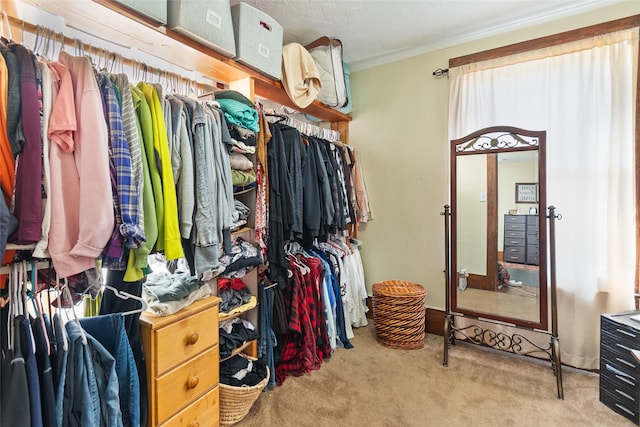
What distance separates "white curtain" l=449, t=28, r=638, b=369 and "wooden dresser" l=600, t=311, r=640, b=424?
1.01 ft

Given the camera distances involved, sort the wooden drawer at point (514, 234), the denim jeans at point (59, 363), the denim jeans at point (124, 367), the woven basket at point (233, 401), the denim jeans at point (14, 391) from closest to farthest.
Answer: the denim jeans at point (14, 391)
the denim jeans at point (59, 363)
the denim jeans at point (124, 367)
the woven basket at point (233, 401)
the wooden drawer at point (514, 234)

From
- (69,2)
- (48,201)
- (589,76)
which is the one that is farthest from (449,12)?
(48,201)

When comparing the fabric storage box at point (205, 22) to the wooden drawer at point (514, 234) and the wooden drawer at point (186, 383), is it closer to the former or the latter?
the wooden drawer at point (186, 383)

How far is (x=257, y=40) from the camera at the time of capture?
1.90m

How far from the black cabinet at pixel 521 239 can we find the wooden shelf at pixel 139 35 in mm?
1878

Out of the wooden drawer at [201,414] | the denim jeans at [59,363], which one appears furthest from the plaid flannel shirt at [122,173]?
the wooden drawer at [201,414]

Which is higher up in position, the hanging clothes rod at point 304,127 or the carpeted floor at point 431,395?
the hanging clothes rod at point 304,127

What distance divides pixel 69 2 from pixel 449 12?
7.21ft

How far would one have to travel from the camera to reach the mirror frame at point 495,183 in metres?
2.09

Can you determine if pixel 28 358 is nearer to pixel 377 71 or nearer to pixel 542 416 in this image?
pixel 542 416

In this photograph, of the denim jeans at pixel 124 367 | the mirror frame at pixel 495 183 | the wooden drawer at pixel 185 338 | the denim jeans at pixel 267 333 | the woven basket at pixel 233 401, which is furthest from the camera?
the mirror frame at pixel 495 183

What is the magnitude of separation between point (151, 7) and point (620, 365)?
115 inches

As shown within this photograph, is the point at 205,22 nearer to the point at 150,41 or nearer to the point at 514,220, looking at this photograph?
the point at 150,41

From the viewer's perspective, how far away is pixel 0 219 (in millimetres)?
891
